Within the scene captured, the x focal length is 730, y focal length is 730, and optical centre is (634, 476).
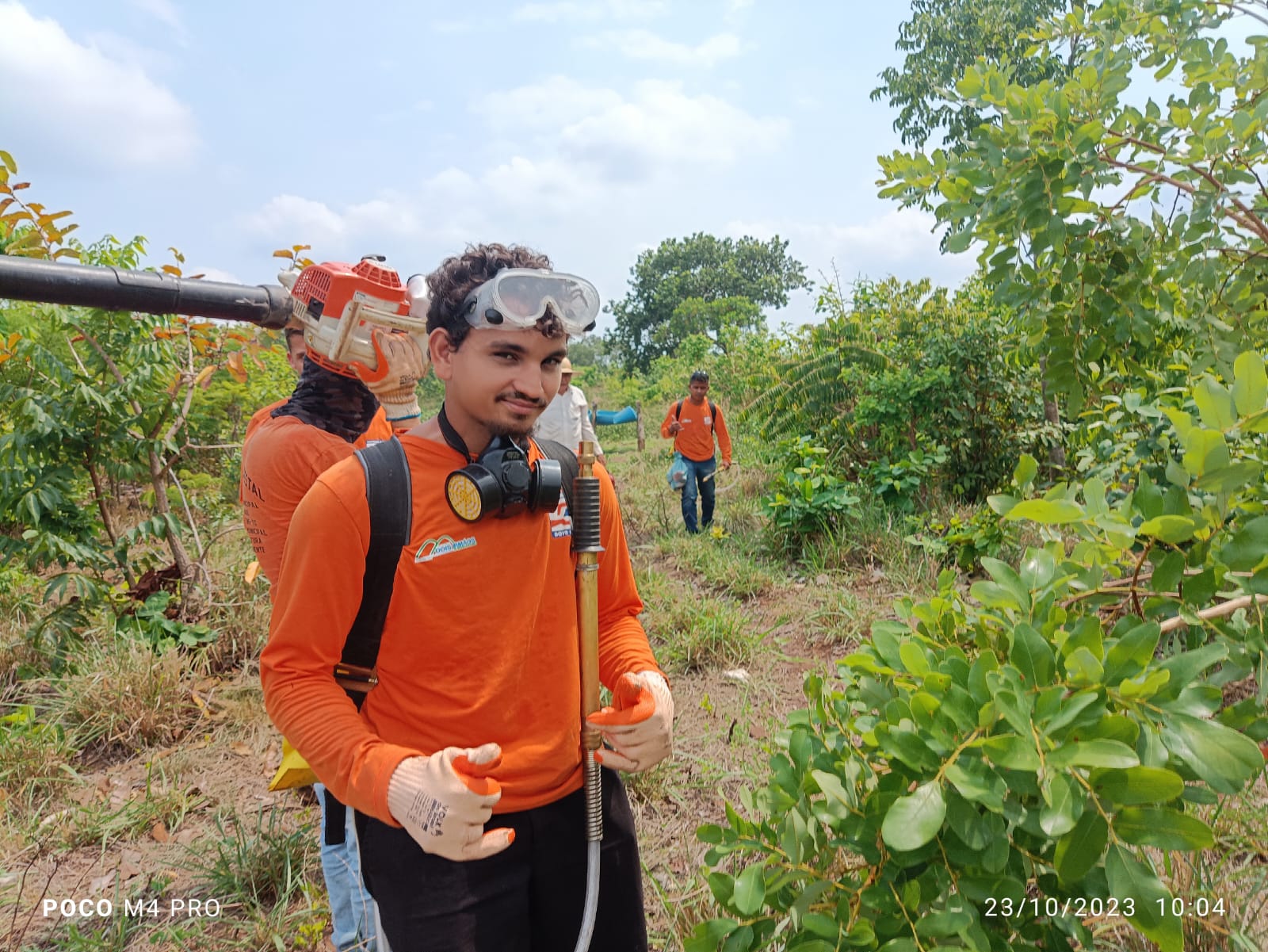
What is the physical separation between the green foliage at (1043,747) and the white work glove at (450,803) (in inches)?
16.1

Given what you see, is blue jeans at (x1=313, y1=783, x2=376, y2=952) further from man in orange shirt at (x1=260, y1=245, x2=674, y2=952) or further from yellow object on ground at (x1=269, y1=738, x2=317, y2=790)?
man in orange shirt at (x1=260, y1=245, x2=674, y2=952)

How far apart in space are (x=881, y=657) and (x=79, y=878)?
10.3 ft

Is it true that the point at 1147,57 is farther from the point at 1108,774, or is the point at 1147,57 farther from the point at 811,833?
the point at 811,833

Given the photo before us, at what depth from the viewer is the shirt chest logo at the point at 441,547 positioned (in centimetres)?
139

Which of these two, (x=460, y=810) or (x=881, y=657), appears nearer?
(x=460, y=810)

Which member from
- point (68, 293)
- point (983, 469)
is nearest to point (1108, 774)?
point (68, 293)

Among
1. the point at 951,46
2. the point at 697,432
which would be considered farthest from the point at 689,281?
the point at 697,432

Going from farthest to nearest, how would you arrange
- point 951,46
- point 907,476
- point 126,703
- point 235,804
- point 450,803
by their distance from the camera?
1. point 951,46
2. point 907,476
3. point 126,703
4. point 235,804
5. point 450,803

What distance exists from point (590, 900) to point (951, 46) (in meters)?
16.3

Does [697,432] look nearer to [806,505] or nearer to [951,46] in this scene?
[806,505]

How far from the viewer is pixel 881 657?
1.33 m

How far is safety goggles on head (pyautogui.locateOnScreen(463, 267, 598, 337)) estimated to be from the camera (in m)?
1.44

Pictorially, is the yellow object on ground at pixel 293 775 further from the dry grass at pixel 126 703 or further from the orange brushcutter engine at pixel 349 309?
the dry grass at pixel 126 703

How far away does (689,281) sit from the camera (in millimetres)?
39562
